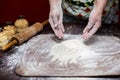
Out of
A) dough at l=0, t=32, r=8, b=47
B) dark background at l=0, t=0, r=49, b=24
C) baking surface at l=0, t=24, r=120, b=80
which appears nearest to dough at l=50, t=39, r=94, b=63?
baking surface at l=0, t=24, r=120, b=80

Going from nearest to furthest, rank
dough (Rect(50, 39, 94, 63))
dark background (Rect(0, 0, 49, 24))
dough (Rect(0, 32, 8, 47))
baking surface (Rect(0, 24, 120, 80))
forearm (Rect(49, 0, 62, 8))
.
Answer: baking surface (Rect(0, 24, 120, 80))
dough (Rect(50, 39, 94, 63))
dough (Rect(0, 32, 8, 47))
forearm (Rect(49, 0, 62, 8))
dark background (Rect(0, 0, 49, 24))

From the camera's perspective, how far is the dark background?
2191 millimetres

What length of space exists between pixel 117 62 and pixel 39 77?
352 millimetres

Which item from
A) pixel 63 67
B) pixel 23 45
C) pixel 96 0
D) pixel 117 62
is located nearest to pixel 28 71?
pixel 63 67

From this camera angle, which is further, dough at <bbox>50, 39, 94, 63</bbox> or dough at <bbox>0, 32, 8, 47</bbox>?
dough at <bbox>0, 32, 8, 47</bbox>

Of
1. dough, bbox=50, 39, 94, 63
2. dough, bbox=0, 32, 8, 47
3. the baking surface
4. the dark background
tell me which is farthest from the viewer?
the dark background

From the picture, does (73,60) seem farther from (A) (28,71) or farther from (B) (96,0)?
(B) (96,0)

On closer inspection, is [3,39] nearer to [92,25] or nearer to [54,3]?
[54,3]

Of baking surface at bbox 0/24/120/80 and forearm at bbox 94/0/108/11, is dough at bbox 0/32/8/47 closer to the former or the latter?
baking surface at bbox 0/24/120/80

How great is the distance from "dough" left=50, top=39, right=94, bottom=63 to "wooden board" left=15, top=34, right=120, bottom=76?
2cm

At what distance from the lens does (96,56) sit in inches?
45.1

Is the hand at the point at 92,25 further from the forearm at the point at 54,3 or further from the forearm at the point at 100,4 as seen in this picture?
the forearm at the point at 54,3

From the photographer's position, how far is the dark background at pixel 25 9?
219cm

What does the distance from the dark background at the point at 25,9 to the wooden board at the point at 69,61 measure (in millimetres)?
921
